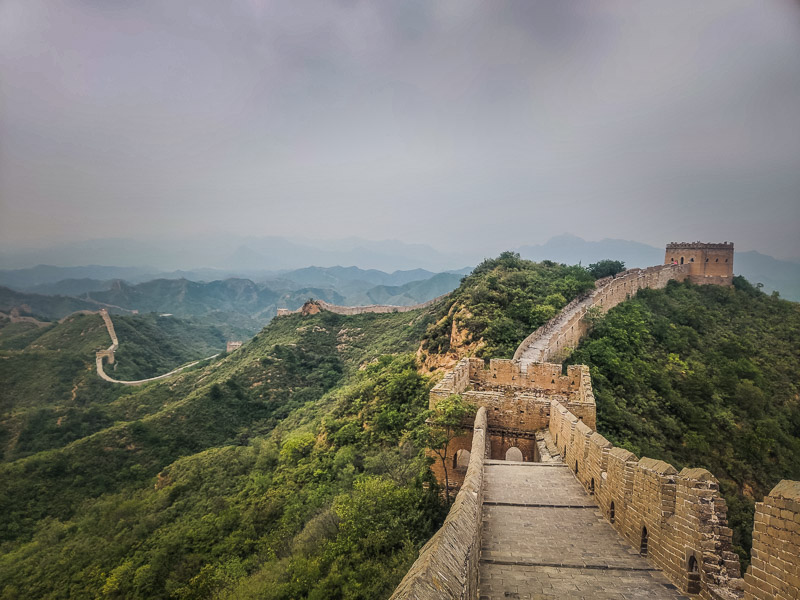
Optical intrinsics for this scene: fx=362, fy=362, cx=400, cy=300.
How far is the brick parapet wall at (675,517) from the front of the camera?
Result: 4.07 meters

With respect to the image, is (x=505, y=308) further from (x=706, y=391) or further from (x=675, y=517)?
(x=675, y=517)

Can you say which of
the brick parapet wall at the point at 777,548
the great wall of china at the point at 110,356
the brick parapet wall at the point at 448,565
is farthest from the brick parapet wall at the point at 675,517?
the great wall of china at the point at 110,356

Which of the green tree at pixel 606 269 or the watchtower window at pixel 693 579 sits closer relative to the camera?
the watchtower window at pixel 693 579

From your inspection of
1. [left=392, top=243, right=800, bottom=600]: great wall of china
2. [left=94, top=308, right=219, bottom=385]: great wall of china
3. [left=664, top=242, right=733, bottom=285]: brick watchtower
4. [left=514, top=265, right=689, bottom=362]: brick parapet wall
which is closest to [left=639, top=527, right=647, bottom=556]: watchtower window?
[left=392, top=243, right=800, bottom=600]: great wall of china

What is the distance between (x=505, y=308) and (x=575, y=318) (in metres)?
4.33

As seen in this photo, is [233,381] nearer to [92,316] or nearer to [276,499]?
[276,499]

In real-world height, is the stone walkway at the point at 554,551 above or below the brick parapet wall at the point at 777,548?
below

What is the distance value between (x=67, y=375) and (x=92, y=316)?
24.8m

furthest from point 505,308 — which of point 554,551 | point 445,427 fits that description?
point 554,551

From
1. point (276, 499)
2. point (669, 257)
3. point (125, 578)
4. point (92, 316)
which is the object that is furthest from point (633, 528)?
point (92, 316)

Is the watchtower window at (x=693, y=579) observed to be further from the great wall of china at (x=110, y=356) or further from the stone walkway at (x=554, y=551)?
the great wall of china at (x=110, y=356)

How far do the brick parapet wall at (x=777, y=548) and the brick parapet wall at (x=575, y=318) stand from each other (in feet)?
43.5

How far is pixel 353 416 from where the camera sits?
67.3ft

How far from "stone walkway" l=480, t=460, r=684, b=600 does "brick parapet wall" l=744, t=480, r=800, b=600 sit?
1235 millimetres
